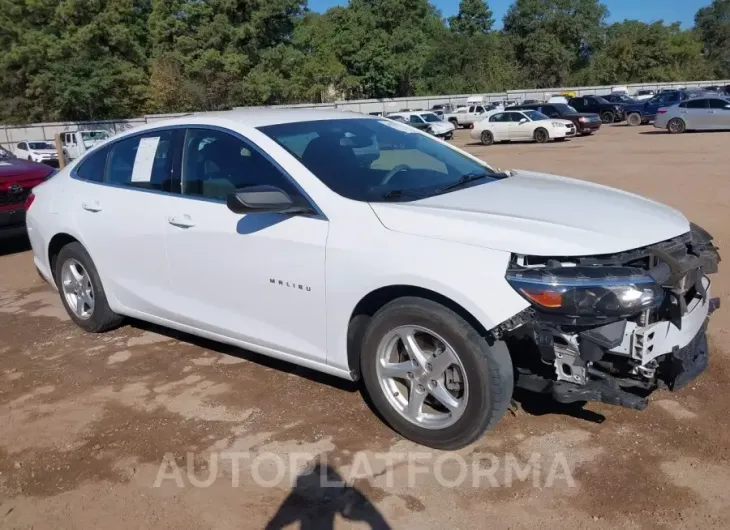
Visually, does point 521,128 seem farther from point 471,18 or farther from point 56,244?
point 471,18

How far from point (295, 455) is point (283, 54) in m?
52.8

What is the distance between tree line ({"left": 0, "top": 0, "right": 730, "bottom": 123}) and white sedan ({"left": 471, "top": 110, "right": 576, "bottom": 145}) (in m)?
24.9

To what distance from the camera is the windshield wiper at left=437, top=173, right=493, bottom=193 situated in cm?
397

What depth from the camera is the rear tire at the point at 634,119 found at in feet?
116

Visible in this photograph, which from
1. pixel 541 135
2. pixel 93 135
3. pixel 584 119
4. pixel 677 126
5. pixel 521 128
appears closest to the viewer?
pixel 93 135

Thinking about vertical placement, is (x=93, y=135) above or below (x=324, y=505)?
above

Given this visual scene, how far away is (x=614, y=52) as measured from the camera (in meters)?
76.7

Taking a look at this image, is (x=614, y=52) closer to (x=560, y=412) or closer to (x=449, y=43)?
(x=449, y=43)

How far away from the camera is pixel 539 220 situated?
3314 millimetres

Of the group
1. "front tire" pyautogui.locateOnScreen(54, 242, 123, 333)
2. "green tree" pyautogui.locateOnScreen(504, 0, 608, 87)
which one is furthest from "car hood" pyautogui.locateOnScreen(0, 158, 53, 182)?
"green tree" pyautogui.locateOnScreen(504, 0, 608, 87)

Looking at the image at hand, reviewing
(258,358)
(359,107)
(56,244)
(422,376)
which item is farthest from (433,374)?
(359,107)

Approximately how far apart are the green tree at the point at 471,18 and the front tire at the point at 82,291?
87939 millimetres

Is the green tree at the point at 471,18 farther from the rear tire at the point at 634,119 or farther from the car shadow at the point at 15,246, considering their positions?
the car shadow at the point at 15,246

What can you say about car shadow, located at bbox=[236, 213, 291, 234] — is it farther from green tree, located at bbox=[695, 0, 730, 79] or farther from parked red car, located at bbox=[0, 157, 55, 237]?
green tree, located at bbox=[695, 0, 730, 79]
